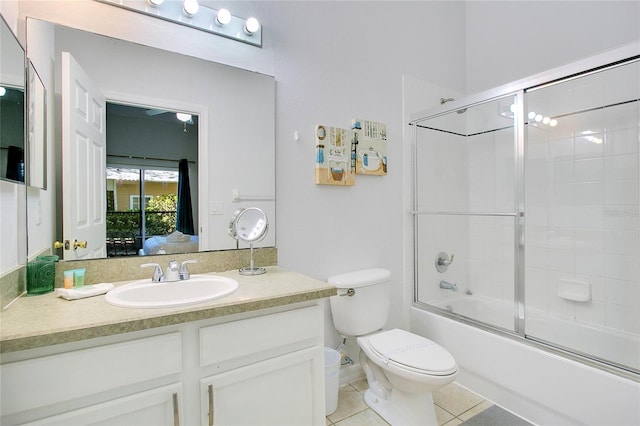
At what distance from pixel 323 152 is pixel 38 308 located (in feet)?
4.82

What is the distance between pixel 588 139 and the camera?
2.13 meters

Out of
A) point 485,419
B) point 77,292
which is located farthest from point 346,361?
point 77,292

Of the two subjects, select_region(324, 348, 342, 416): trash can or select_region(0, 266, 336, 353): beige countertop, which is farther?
select_region(324, 348, 342, 416): trash can

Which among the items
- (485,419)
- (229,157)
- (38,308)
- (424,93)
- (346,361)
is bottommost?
(485,419)

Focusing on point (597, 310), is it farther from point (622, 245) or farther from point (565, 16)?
point (565, 16)

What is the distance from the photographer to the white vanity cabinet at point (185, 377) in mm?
838

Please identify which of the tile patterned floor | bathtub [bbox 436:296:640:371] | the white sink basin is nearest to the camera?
the white sink basin

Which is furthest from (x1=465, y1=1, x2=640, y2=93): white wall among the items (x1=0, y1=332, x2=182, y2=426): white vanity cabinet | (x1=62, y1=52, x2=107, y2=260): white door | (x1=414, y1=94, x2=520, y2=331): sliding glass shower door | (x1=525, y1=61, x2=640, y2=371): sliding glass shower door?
(x1=0, y1=332, x2=182, y2=426): white vanity cabinet

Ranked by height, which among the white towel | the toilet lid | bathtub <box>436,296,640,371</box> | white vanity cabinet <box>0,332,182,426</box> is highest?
the white towel

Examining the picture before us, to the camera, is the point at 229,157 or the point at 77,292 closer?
the point at 77,292

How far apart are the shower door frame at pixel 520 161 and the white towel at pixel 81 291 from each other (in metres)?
1.96

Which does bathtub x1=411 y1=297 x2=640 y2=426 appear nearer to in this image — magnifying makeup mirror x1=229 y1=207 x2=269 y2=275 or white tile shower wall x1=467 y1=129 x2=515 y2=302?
white tile shower wall x1=467 y1=129 x2=515 y2=302

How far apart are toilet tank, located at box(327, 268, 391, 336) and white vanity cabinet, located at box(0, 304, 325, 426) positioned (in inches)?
24.9

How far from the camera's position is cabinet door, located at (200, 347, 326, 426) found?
1072 millimetres
